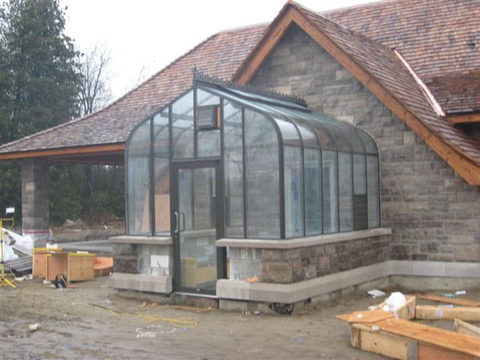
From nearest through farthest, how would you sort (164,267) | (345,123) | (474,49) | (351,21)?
1. (164,267)
2. (345,123)
3. (474,49)
4. (351,21)

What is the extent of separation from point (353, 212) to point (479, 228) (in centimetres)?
238

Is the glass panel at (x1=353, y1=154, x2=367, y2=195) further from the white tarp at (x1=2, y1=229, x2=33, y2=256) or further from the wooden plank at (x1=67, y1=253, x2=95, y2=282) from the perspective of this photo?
the white tarp at (x1=2, y1=229, x2=33, y2=256)

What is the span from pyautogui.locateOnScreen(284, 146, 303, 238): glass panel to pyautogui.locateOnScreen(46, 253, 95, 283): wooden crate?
6.07 meters

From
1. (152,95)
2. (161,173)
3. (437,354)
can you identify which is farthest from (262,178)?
(152,95)

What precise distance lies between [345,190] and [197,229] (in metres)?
2.82

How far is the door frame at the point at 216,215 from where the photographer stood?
1084 centimetres

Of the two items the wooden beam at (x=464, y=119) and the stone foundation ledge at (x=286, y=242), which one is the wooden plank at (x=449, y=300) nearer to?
the stone foundation ledge at (x=286, y=242)

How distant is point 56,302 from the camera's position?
11.8 meters

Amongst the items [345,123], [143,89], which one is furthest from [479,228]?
[143,89]

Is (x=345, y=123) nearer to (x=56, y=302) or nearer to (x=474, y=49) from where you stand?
(x=474, y=49)

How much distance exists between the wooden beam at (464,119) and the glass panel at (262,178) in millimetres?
4817

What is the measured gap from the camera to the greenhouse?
10430 mm

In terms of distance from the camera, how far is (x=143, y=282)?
38.2ft

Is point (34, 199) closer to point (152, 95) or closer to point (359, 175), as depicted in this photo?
point (152, 95)
